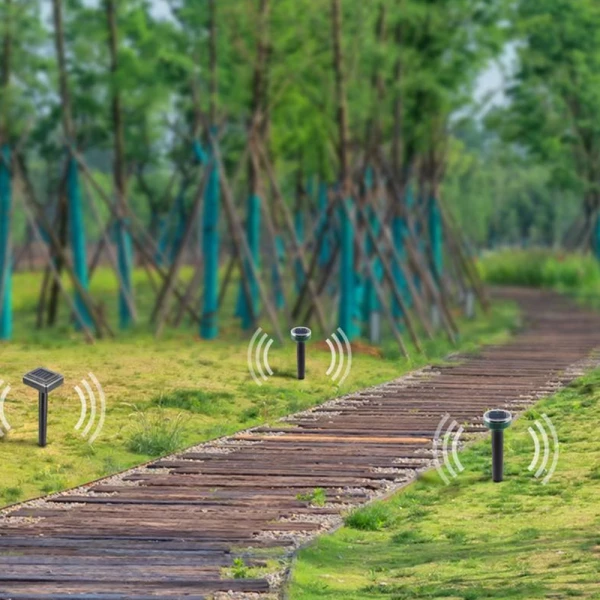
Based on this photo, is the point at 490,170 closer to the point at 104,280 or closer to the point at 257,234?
the point at 104,280

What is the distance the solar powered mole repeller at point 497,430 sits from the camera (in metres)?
14.0

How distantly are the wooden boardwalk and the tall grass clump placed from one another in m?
31.0

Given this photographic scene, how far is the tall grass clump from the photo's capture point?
52812mm

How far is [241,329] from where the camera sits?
107ft

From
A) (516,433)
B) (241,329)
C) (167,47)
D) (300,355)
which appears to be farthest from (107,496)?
(167,47)

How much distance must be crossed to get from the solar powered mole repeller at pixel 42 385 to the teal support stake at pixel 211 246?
1444 centimetres

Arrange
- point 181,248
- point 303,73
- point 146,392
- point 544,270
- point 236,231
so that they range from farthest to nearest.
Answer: point 544,270 < point 303,73 < point 181,248 < point 236,231 < point 146,392

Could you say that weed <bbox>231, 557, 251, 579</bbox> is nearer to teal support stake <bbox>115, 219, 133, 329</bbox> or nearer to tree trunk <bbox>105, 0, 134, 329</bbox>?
tree trunk <bbox>105, 0, 134, 329</bbox>

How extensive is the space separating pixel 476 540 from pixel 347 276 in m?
17.6

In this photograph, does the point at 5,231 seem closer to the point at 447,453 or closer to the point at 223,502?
the point at 447,453

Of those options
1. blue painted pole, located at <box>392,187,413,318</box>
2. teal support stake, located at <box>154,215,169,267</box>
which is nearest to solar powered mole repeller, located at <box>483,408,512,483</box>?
blue painted pole, located at <box>392,187,413,318</box>

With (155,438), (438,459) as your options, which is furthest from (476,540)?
(155,438)

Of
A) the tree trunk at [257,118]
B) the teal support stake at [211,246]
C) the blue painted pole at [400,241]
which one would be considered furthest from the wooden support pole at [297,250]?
the blue painted pole at [400,241]

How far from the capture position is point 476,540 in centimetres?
1241
